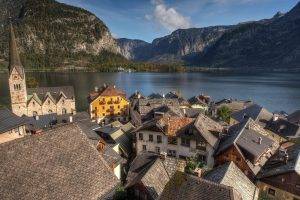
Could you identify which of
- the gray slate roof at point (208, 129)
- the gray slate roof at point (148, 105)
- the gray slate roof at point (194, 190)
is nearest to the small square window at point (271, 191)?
the gray slate roof at point (208, 129)

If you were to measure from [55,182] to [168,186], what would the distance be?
9.98 m

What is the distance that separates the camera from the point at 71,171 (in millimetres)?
25625

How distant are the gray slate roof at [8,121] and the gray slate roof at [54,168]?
25820 mm

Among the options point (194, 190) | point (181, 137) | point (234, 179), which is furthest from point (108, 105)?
point (194, 190)

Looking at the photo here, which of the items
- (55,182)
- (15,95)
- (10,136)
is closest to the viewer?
(55,182)

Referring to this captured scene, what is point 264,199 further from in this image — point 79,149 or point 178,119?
point 79,149

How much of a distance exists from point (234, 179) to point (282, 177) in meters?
12.4

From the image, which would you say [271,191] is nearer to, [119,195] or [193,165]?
[193,165]

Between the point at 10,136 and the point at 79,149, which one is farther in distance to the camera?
the point at 10,136

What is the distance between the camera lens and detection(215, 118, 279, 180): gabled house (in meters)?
46.9

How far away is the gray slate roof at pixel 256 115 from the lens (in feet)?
264

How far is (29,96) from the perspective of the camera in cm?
10088

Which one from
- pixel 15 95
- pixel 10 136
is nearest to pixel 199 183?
pixel 10 136

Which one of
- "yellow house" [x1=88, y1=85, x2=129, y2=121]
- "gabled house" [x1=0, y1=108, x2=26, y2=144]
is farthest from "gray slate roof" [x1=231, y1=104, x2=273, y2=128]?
"gabled house" [x1=0, y1=108, x2=26, y2=144]
